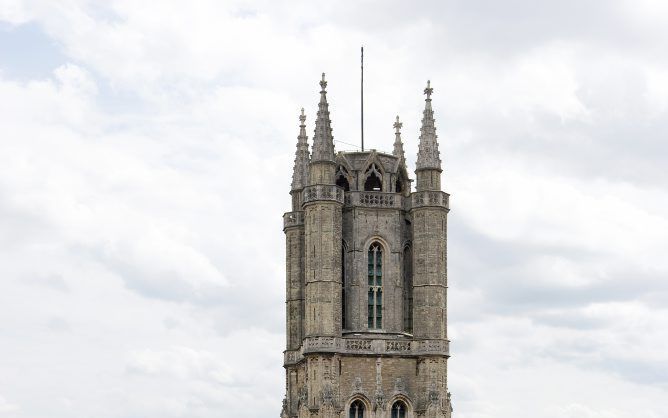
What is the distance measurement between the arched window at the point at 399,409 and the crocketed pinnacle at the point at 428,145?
15993 millimetres

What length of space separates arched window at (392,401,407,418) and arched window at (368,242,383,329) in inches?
207

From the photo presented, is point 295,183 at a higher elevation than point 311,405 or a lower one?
higher

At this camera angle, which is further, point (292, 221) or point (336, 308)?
point (292, 221)

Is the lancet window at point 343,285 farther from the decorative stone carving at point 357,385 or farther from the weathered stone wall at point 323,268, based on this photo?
the decorative stone carving at point 357,385

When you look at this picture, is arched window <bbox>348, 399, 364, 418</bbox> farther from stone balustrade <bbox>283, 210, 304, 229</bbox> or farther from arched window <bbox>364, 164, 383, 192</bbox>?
arched window <bbox>364, 164, 383, 192</bbox>

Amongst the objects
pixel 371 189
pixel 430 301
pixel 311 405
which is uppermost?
pixel 371 189

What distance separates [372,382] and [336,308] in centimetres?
531

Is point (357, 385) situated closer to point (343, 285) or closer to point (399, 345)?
point (399, 345)

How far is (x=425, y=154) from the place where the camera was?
11556 centimetres


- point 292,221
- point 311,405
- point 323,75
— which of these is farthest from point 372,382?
point 323,75

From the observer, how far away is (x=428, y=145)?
115750mm

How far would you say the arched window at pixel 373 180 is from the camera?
115500mm

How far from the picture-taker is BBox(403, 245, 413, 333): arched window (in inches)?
4476

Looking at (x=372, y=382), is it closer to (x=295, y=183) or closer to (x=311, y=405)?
(x=311, y=405)
